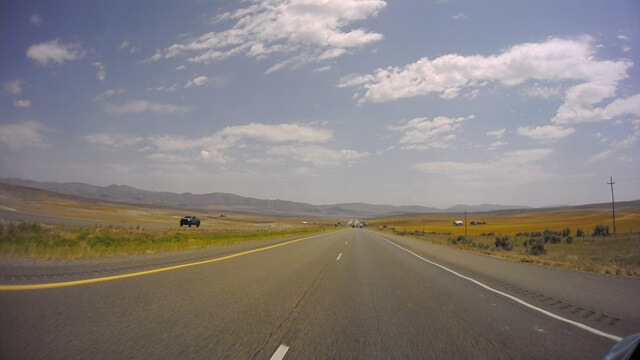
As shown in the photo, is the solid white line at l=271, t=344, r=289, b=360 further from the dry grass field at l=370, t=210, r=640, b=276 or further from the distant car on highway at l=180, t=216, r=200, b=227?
the distant car on highway at l=180, t=216, r=200, b=227

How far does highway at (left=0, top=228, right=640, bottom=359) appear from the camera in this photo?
5043 millimetres

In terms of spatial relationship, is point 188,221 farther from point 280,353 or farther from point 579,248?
point 280,353

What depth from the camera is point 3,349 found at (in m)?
4.50

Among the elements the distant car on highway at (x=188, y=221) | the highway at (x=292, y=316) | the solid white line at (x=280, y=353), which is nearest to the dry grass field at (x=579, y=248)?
the highway at (x=292, y=316)

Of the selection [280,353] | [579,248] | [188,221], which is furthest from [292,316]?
[188,221]

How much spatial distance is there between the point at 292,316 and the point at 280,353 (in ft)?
6.52

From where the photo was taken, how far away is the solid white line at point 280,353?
15.6 feet

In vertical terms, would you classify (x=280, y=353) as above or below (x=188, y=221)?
below

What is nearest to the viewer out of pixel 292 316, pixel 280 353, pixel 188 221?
pixel 280 353

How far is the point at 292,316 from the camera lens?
690 centimetres

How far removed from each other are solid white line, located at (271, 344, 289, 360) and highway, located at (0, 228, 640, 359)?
0.04 feet

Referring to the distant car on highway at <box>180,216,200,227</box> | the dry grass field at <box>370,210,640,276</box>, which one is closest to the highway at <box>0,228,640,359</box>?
the dry grass field at <box>370,210,640,276</box>

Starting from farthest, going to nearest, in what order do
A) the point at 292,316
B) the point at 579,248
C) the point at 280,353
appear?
the point at 579,248
the point at 292,316
the point at 280,353

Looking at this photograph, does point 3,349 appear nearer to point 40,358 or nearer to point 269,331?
point 40,358
